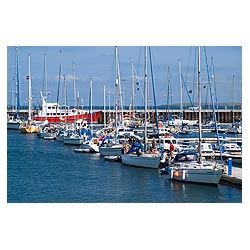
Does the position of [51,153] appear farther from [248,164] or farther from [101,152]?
[248,164]

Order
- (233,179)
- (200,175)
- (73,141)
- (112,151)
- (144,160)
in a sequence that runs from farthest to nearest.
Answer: (73,141), (112,151), (144,160), (200,175), (233,179)

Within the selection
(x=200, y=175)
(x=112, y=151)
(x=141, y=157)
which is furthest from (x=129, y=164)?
(x=200, y=175)

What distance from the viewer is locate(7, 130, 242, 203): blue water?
1387cm

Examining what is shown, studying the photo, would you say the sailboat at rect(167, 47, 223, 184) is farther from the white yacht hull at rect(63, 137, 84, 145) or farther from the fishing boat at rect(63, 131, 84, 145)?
the fishing boat at rect(63, 131, 84, 145)

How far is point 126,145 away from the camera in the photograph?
73.7ft

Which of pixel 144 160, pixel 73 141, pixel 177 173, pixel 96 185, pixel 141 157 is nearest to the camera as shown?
pixel 177 173

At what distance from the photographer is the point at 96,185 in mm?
16078

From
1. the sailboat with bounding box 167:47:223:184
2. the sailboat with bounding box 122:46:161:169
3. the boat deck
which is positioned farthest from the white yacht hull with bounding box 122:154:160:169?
the boat deck

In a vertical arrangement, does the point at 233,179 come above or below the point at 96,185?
above

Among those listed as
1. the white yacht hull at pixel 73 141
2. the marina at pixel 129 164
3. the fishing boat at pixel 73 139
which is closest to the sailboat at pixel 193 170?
the marina at pixel 129 164

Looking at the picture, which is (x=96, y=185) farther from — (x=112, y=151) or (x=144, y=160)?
(x=112, y=151)

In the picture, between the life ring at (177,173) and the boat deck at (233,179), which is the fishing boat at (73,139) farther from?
the boat deck at (233,179)
